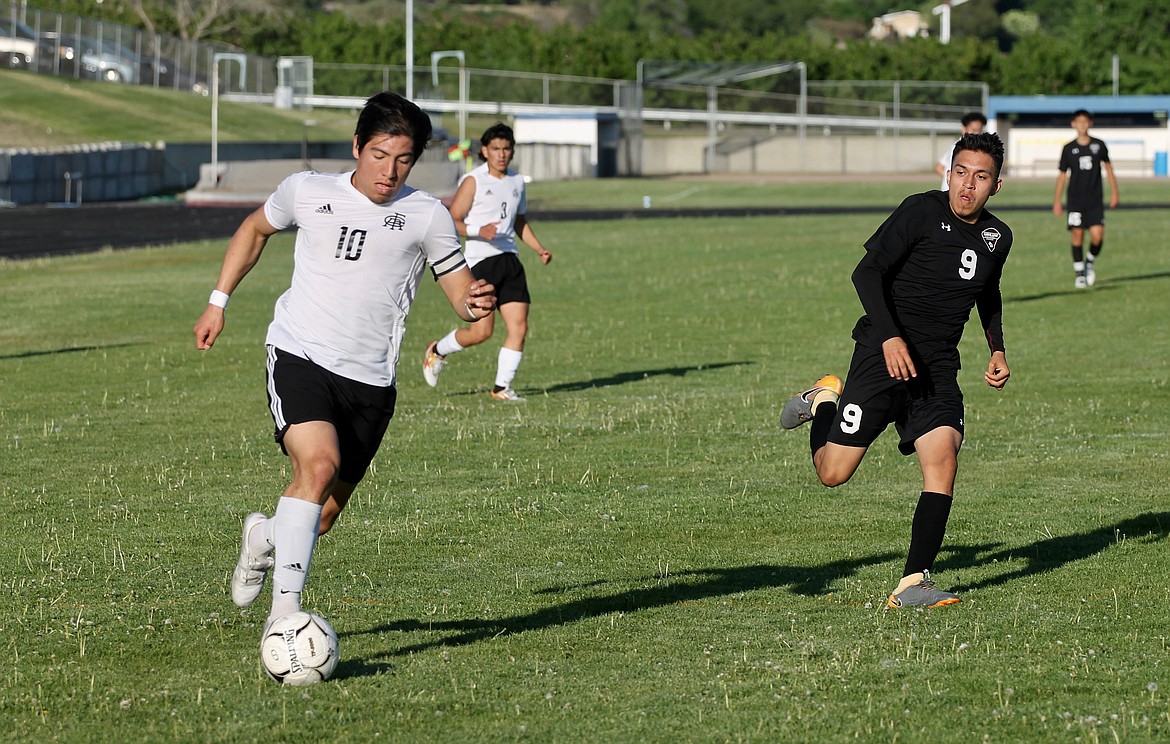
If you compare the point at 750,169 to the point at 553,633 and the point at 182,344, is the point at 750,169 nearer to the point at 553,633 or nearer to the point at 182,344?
the point at 182,344

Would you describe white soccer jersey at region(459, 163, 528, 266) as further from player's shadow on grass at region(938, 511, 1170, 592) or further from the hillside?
the hillside

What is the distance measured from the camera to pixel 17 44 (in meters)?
66.1

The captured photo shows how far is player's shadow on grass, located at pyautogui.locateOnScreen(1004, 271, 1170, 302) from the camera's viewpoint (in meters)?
23.2

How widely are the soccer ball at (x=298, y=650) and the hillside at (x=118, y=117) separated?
165 feet

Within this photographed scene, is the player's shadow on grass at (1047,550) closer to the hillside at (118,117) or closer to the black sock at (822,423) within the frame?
the black sock at (822,423)

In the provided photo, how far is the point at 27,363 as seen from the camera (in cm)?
1730

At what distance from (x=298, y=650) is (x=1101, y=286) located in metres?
20.3

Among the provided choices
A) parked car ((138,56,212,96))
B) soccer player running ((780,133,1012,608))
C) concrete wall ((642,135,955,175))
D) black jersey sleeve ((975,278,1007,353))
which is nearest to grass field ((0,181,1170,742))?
soccer player running ((780,133,1012,608))

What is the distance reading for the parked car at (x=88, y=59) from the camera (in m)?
67.1

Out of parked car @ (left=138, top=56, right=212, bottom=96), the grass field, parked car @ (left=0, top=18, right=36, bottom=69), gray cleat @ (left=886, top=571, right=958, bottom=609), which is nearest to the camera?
the grass field

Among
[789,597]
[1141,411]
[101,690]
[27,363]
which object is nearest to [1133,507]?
[789,597]

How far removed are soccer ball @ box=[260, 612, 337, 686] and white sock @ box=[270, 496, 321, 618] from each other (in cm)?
21

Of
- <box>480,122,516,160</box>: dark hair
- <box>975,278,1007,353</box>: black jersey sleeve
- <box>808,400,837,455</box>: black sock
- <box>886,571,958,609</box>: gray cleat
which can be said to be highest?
<box>480,122,516,160</box>: dark hair

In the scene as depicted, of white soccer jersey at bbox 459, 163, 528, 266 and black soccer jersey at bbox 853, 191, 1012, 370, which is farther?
white soccer jersey at bbox 459, 163, 528, 266
